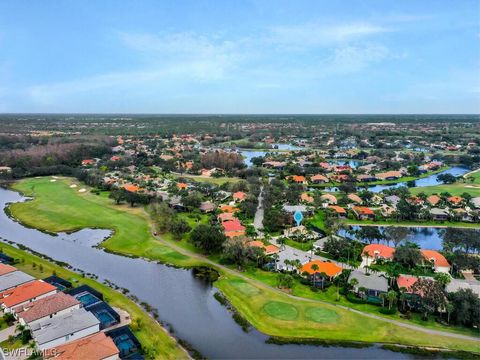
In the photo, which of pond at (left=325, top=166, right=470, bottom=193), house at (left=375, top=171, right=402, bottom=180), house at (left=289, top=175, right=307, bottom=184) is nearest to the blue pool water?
pond at (left=325, top=166, right=470, bottom=193)

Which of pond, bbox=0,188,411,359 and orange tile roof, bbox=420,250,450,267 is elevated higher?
orange tile roof, bbox=420,250,450,267

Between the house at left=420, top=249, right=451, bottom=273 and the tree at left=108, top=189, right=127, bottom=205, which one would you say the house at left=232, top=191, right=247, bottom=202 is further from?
the house at left=420, top=249, right=451, bottom=273

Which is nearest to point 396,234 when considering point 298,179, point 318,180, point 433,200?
point 433,200

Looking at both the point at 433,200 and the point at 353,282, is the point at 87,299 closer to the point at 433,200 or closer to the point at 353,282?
the point at 353,282

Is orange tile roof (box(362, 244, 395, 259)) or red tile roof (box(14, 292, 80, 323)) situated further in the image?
orange tile roof (box(362, 244, 395, 259))

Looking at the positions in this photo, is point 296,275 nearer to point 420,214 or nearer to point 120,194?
point 420,214

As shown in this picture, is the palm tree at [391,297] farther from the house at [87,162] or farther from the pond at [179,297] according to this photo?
the house at [87,162]

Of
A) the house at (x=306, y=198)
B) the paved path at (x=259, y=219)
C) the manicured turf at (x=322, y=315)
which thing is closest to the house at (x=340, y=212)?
the house at (x=306, y=198)
